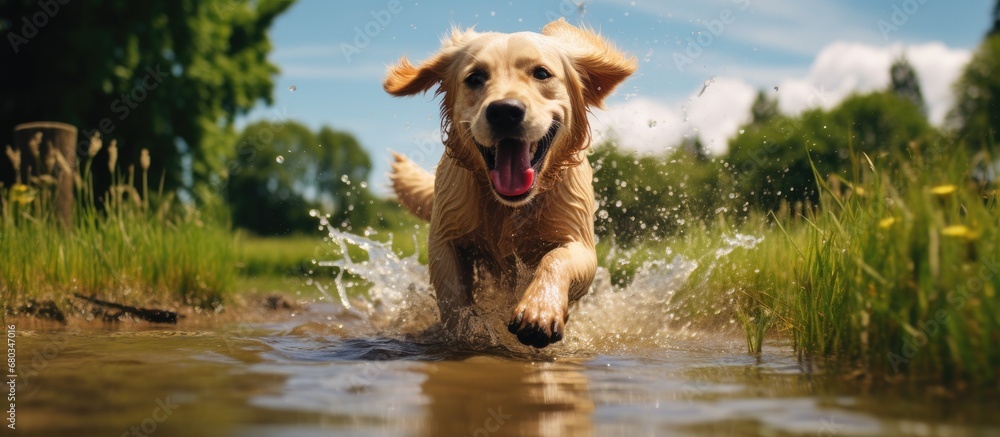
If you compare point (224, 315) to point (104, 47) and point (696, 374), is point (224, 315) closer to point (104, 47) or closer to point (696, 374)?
point (696, 374)

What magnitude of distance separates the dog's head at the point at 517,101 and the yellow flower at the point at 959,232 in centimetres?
209

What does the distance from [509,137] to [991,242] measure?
229 centimetres

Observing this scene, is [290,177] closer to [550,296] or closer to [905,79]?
[905,79]

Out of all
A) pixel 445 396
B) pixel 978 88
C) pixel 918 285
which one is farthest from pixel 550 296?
pixel 978 88

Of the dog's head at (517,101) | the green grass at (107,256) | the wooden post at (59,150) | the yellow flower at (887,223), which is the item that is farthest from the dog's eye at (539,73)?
the wooden post at (59,150)

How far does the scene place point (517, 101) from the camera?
447 centimetres

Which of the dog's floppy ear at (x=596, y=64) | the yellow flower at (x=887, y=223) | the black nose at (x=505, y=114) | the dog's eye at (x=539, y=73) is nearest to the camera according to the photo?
the yellow flower at (x=887, y=223)

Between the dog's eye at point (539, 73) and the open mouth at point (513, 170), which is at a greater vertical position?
the dog's eye at point (539, 73)

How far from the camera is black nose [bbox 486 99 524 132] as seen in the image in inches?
175

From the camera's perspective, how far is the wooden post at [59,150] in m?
8.20

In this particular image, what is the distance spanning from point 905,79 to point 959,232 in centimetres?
6463

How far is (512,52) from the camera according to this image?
4.81 m

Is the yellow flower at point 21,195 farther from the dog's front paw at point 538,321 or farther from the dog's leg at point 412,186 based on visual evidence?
the dog's front paw at point 538,321

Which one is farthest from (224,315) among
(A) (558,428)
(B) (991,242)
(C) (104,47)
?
(C) (104,47)
